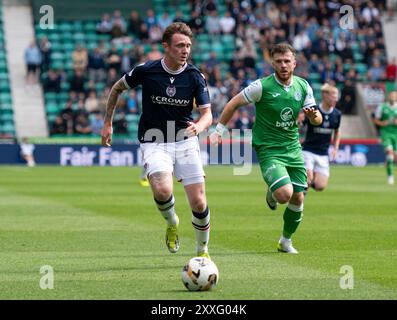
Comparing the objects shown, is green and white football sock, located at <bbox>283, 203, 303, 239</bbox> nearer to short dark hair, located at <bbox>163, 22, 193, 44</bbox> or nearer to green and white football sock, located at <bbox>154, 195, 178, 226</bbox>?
green and white football sock, located at <bbox>154, 195, 178, 226</bbox>

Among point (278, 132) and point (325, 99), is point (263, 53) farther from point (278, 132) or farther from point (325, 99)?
point (278, 132)

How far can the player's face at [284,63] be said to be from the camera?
12.0 metres

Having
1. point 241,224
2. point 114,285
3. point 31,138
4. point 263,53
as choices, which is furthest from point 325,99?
point 263,53

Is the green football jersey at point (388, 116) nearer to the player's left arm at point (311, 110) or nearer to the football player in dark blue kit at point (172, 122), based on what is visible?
the player's left arm at point (311, 110)

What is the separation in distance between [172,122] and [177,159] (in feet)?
1.29

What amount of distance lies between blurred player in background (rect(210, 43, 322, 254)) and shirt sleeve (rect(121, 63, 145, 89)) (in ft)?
4.40

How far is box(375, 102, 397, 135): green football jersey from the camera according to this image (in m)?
26.7

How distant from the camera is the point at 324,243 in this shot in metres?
13.3

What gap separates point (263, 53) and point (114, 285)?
3144 centimetres

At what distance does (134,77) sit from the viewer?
36.7 feet

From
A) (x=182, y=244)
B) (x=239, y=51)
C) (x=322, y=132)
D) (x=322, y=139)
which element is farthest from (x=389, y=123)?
(x=182, y=244)

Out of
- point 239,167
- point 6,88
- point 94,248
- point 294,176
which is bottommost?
point 239,167

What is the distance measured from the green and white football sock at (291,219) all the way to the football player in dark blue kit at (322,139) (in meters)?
6.60

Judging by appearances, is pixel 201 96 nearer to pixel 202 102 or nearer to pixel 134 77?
pixel 202 102
